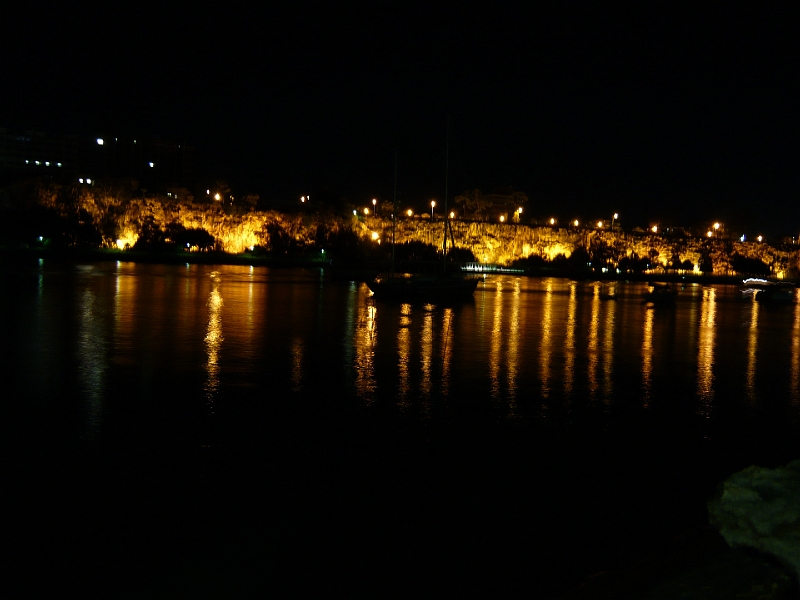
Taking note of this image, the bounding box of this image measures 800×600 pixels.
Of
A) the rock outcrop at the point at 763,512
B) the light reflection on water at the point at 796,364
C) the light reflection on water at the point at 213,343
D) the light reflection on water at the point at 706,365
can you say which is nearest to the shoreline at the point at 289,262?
the light reflection on water at the point at 213,343

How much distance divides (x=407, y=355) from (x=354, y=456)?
20.6 ft

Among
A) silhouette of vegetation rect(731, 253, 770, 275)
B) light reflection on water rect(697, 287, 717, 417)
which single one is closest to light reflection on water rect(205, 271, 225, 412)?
light reflection on water rect(697, 287, 717, 417)

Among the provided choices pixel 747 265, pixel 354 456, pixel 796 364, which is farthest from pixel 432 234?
pixel 354 456

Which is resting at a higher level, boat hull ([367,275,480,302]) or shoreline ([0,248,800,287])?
shoreline ([0,248,800,287])

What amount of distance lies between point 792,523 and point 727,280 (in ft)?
234

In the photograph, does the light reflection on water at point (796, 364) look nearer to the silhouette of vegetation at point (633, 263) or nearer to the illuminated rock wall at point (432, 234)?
the illuminated rock wall at point (432, 234)

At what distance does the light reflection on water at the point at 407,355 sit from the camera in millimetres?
9391

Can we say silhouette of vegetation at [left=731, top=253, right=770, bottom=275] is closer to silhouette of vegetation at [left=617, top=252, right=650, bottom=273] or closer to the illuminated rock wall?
the illuminated rock wall

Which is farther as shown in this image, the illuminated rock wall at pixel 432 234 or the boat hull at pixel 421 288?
the illuminated rock wall at pixel 432 234

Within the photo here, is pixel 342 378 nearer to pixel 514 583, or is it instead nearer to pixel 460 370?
pixel 460 370

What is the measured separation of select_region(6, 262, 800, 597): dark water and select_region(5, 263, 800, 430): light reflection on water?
0.08 meters

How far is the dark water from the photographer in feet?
15.3

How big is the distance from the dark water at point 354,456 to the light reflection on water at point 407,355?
0.27 ft

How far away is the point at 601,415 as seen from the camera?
28.5ft
